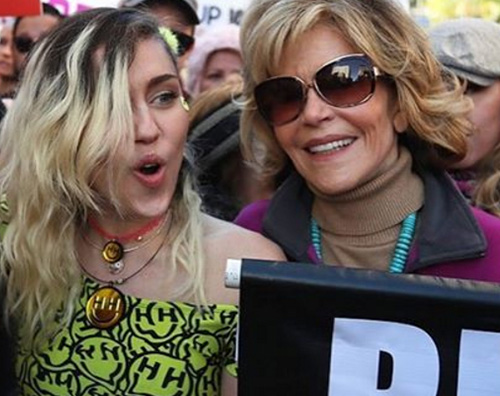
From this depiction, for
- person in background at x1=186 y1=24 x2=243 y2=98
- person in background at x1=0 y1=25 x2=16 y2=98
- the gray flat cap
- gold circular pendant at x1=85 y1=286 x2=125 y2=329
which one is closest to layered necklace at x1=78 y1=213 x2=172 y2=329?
gold circular pendant at x1=85 y1=286 x2=125 y2=329

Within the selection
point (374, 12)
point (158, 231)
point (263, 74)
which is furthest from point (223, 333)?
point (374, 12)

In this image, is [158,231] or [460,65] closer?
[158,231]

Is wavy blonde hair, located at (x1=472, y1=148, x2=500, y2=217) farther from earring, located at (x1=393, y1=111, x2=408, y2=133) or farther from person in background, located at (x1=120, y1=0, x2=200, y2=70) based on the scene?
person in background, located at (x1=120, y1=0, x2=200, y2=70)

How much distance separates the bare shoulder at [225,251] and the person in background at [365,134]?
129 millimetres

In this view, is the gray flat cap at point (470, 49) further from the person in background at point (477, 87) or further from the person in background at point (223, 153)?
the person in background at point (223, 153)

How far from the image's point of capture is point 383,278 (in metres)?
1.72

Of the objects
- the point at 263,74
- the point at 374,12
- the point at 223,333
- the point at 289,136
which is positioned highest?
the point at 374,12

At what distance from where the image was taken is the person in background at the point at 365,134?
217cm

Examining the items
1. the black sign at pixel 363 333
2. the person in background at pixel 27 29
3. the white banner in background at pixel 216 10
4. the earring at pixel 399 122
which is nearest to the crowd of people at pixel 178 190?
the earring at pixel 399 122

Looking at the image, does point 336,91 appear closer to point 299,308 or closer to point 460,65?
point 299,308

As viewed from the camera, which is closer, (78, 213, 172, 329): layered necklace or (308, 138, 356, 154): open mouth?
(78, 213, 172, 329): layered necklace

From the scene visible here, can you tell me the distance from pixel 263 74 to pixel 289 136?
6.6 inches

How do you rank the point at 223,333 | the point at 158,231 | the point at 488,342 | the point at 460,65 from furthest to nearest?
1. the point at 460,65
2. the point at 158,231
3. the point at 223,333
4. the point at 488,342

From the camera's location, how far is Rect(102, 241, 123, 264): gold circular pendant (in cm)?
219
